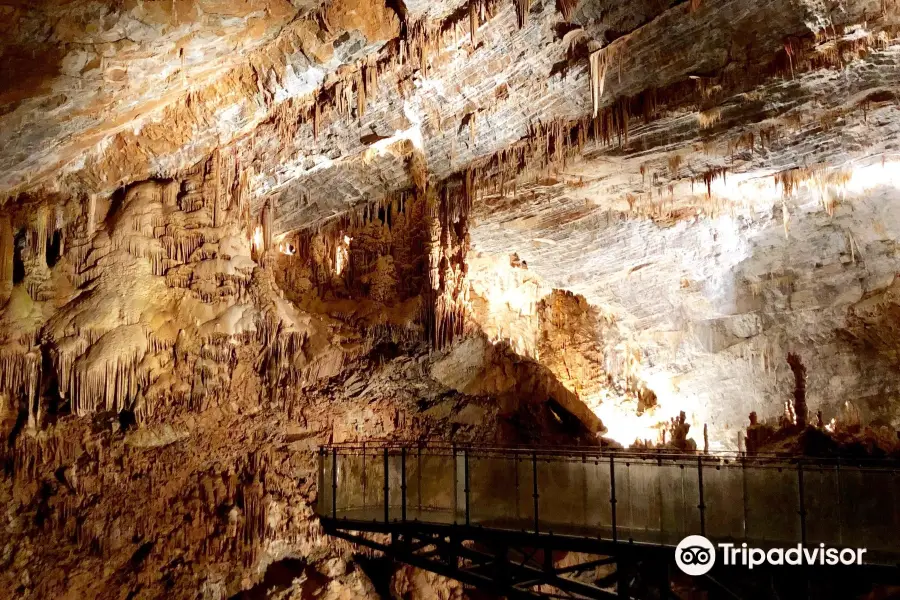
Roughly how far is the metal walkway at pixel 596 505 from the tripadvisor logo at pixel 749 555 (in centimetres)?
7

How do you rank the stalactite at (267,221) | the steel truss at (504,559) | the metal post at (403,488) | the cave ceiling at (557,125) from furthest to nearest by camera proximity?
the stalactite at (267,221) < the metal post at (403,488) < the steel truss at (504,559) < the cave ceiling at (557,125)

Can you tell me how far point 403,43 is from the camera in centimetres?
704

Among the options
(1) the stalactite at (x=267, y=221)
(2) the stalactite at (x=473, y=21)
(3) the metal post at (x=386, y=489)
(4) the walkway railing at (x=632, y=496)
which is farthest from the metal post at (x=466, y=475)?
(1) the stalactite at (x=267, y=221)

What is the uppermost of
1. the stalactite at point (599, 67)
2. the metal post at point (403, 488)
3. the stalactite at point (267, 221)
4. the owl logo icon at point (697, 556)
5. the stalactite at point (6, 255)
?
the stalactite at point (599, 67)

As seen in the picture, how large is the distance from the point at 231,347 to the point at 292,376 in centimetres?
91

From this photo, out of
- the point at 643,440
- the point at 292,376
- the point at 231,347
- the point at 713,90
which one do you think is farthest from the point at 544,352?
the point at 713,90

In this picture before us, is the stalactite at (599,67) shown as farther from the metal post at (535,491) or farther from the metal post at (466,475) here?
the metal post at (466,475)

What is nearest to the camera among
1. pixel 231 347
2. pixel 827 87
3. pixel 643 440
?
pixel 827 87

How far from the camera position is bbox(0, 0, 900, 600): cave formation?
6359 mm

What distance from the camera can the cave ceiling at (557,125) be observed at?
5949 mm

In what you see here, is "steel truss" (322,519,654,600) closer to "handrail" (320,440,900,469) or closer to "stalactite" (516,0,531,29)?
"handrail" (320,440,900,469)

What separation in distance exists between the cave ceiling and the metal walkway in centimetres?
345

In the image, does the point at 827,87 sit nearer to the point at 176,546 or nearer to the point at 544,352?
the point at 544,352

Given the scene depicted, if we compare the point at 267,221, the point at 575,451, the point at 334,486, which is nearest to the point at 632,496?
the point at 334,486
